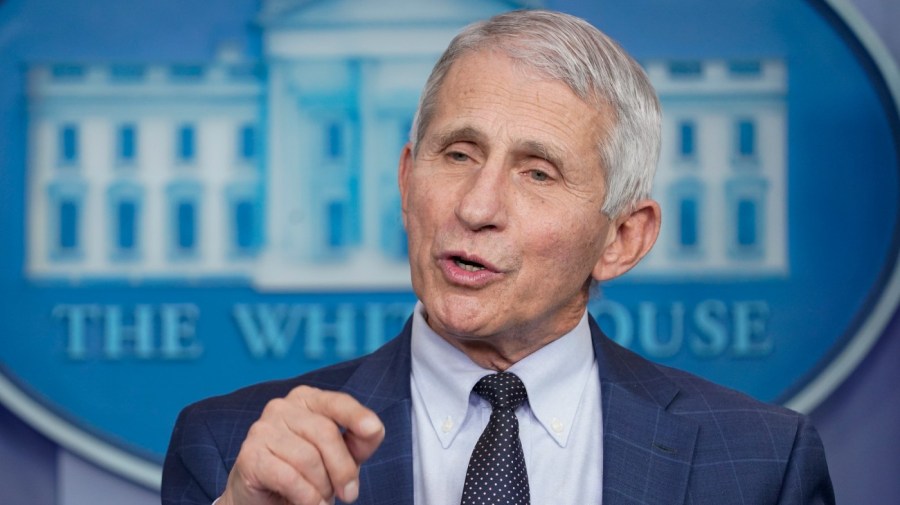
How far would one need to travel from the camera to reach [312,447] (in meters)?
1.45

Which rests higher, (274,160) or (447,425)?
(274,160)

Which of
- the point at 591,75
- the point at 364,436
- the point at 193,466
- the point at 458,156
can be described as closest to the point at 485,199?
the point at 458,156

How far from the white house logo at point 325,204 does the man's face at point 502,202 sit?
38.7 inches

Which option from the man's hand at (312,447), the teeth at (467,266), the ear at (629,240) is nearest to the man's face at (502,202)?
the teeth at (467,266)

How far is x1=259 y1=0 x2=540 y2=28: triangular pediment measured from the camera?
9.77ft

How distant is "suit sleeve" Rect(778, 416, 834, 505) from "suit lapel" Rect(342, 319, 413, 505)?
2.15ft

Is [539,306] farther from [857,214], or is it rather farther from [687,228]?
[857,214]

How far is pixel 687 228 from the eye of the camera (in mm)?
2996

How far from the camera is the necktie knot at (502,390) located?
76.3 inches

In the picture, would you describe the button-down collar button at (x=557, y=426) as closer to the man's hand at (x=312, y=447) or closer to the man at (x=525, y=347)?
the man at (x=525, y=347)

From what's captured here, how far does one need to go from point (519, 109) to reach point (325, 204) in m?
1.13

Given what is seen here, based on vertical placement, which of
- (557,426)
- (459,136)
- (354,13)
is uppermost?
(354,13)

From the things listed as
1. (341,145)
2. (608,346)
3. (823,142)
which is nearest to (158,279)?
(341,145)

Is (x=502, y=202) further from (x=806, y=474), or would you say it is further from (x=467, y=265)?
(x=806, y=474)
